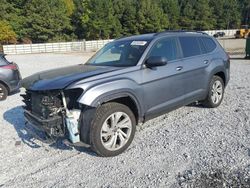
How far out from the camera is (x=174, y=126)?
17.5 feet

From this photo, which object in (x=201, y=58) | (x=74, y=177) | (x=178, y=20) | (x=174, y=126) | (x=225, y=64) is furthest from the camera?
(x=178, y=20)

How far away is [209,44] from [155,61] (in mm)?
2392

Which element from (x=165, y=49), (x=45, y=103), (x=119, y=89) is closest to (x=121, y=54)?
(x=165, y=49)

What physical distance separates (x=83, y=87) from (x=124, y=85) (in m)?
0.69

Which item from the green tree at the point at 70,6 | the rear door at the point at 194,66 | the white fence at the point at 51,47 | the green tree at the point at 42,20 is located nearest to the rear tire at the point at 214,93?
the rear door at the point at 194,66

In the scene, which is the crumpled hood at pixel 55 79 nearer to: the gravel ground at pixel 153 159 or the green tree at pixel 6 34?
the gravel ground at pixel 153 159

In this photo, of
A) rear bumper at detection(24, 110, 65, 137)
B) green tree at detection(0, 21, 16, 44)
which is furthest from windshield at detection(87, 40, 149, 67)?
green tree at detection(0, 21, 16, 44)

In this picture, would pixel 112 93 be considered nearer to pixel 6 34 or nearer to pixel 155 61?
pixel 155 61

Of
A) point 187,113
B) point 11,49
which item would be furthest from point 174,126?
point 11,49

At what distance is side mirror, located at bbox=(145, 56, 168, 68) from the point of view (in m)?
4.48

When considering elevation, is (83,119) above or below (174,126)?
above

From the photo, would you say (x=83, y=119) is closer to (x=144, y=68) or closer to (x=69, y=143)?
(x=69, y=143)

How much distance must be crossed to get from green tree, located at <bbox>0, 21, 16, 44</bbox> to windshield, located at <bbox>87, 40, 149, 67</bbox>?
48449 millimetres

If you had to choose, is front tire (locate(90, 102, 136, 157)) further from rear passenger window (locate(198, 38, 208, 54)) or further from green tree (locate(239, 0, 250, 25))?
green tree (locate(239, 0, 250, 25))
